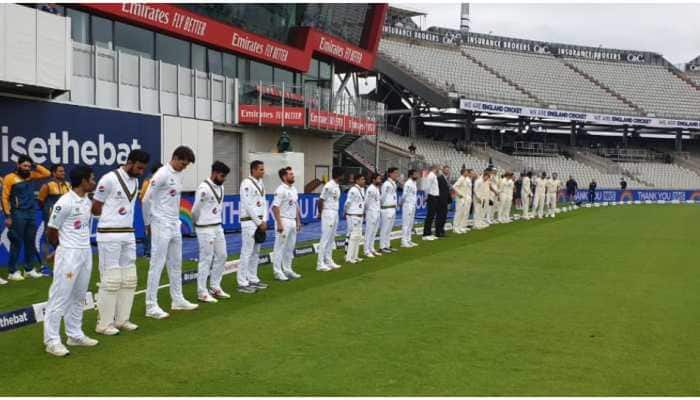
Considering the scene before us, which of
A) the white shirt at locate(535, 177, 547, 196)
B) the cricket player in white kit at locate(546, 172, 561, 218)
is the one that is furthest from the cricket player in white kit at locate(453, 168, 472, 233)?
the cricket player in white kit at locate(546, 172, 561, 218)

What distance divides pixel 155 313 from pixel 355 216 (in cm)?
614

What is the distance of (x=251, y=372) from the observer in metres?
5.95

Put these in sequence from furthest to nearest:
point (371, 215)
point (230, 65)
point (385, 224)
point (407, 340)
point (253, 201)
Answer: point (230, 65), point (385, 224), point (371, 215), point (253, 201), point (407, 340)

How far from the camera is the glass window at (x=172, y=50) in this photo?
23141mm

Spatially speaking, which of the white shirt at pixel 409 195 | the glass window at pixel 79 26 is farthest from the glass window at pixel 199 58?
the white shirt at pixel 409 195

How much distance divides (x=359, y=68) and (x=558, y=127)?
27.3 m

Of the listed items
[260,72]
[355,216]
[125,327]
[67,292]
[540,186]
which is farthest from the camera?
[260,72]

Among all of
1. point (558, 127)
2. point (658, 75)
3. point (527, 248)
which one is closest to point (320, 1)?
point (527, 248)

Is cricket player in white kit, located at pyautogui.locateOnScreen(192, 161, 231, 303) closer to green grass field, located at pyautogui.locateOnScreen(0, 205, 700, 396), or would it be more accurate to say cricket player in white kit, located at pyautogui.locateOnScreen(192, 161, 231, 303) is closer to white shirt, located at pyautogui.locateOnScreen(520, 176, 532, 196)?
green grass field, located at pyautogui.locateOnScreen(0, 205, 700, 396)

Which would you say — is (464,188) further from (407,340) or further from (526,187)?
(407,340)

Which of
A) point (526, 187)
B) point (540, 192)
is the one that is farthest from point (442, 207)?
point (540, 192)

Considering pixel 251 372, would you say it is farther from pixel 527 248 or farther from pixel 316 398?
pixel 527 248

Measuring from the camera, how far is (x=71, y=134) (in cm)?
1499

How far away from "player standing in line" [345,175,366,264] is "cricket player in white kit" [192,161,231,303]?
452 cm
